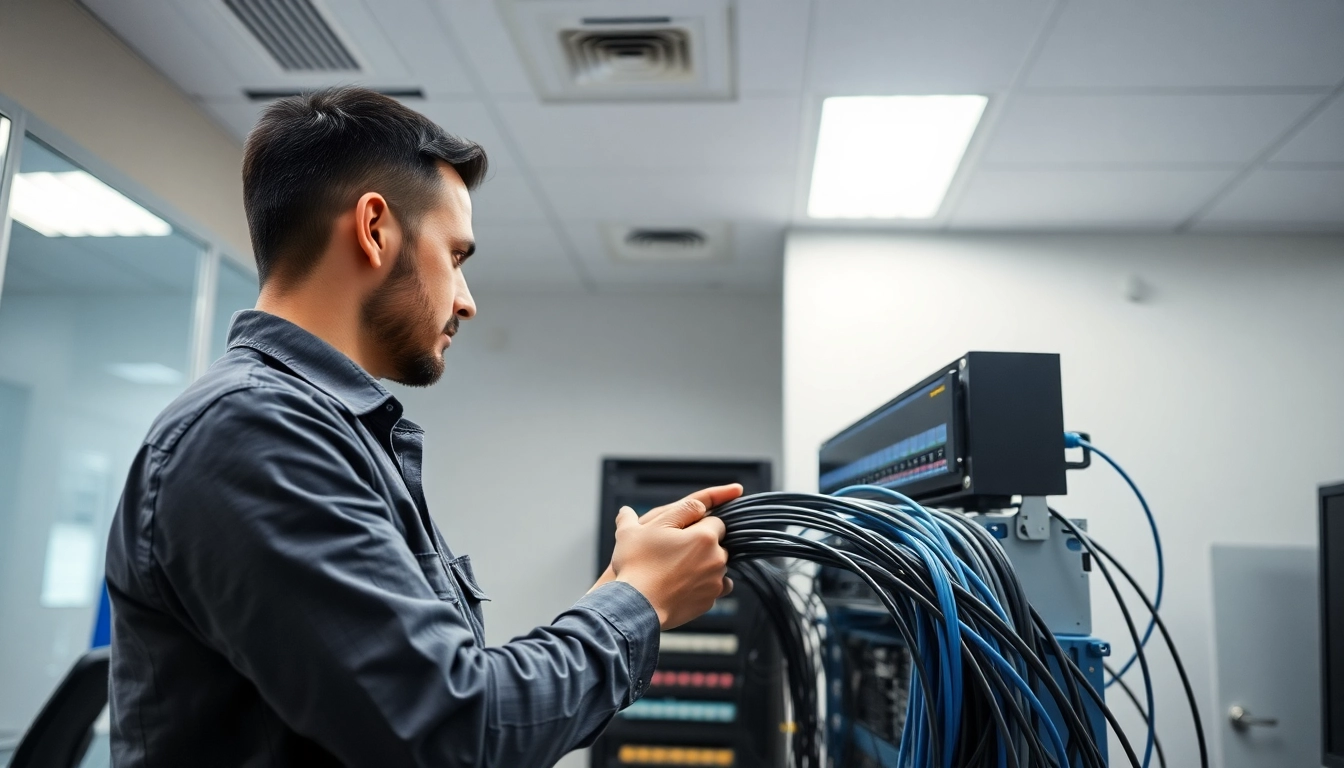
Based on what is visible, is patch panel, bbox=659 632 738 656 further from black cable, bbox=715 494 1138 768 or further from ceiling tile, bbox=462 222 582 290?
black cable, bbox=715 494 1138 768

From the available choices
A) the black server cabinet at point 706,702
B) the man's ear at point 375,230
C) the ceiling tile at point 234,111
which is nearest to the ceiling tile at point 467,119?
the ceiling tile at point 234,111

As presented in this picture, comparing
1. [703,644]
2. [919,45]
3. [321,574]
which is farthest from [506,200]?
[321,574]

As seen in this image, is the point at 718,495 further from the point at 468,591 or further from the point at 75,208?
the point at 75,208

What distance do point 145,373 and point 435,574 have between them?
6.75 ft

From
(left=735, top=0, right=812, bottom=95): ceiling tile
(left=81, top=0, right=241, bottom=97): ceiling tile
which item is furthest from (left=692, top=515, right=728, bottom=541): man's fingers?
(left=81, top=0, right=241, bottom=97): ceiling tile

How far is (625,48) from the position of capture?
2.23 m

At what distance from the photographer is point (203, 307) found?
260 cm

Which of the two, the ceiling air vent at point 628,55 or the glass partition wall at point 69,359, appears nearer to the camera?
the glass partition wall at point 69,359

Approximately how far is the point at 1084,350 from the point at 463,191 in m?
2.64

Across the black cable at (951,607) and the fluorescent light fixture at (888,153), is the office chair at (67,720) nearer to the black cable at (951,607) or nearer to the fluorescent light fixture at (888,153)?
the black cable at (951,607)

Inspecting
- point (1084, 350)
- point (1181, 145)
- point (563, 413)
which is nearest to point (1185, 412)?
point (1084, 350)

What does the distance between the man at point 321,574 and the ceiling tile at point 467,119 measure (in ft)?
5.33

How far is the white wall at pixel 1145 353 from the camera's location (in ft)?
9.73

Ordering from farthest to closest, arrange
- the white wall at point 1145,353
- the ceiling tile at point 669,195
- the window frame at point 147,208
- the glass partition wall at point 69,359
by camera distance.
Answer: the white wall at point 1145,353 < the ceiling tile at point 669,195 < the glass partition wall at point 69,359 < the window frame at point 147,208
